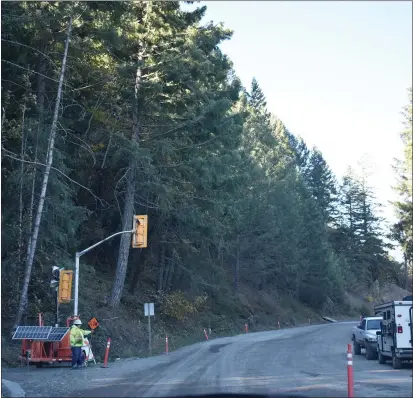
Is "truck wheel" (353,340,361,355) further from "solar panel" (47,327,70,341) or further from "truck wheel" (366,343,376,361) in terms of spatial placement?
"solar panel" (47,327,70,341)

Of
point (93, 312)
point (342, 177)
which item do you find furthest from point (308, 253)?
point (93, 312)

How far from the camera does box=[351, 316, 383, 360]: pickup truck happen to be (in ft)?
81.6

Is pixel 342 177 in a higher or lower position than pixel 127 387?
higher

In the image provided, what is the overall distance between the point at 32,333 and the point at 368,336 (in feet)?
43.2

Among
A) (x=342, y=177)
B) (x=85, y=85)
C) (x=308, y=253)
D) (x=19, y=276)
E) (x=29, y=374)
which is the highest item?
(x=342, y=177)

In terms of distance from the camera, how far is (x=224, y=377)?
17547 millimetres

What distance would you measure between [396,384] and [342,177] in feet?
295

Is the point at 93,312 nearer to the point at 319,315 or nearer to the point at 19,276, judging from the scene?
the point at 19,276

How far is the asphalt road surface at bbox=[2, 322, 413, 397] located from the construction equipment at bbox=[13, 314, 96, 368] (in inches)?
33.7

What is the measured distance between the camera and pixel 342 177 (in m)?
104

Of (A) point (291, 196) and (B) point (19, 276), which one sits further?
(A) point (291, 196)

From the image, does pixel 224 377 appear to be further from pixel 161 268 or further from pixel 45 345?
pixel 161 268

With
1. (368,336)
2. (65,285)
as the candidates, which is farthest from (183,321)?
(65,285)

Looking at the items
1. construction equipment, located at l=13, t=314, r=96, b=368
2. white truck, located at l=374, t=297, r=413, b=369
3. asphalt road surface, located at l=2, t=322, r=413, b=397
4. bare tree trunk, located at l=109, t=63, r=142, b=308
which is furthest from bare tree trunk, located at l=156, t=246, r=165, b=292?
white truck, located at l=374, t=297, r=413, b=369
